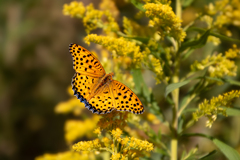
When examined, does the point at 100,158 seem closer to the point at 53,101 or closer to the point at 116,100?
the point at 116,100

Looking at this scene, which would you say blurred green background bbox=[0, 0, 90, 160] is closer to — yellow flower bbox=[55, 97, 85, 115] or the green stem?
yellow flower bbox=[55, 97, 85, 115]

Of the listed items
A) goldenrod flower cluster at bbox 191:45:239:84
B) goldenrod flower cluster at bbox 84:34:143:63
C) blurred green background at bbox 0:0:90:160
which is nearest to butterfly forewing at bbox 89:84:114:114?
goldenrod flower cluster at bbox 84:34:143:63

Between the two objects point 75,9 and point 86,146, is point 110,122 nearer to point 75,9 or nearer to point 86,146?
point 86,146

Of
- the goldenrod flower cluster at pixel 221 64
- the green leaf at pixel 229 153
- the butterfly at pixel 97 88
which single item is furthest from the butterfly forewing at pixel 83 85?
the green leaf at pixel 229 153

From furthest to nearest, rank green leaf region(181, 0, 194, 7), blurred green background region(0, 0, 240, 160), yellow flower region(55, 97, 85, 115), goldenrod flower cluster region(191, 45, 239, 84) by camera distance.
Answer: blurred green background region(0, 0, 240, 160) < yellow flower region(55, 97, 85, 115) < green leaf region(181, 0, 194, 7) < goldenrod flower cluster region(191, 45, 239, 84)

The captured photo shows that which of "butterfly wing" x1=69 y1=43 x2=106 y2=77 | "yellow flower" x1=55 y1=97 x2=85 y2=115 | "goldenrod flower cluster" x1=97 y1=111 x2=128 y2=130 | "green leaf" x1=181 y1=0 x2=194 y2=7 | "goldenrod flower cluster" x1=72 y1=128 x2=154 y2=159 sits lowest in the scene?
"goldenrod flower cluster" x1=72 y1=128 x2=154 y2=159

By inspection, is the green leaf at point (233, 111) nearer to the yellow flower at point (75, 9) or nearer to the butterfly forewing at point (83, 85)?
the butterfly forewing at point (83, 85)
